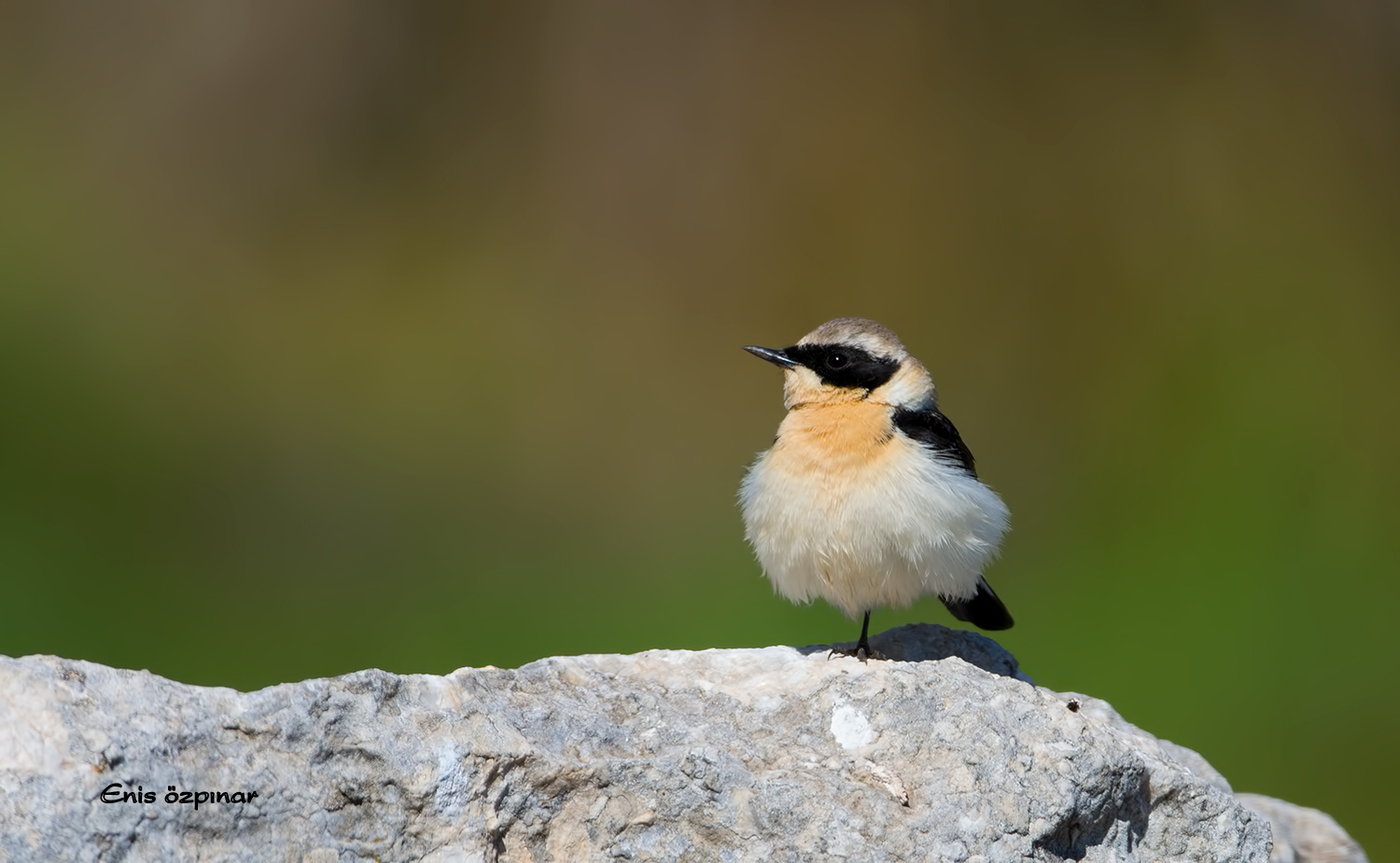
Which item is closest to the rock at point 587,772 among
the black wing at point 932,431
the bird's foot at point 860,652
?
the bird's foot at point 860,652

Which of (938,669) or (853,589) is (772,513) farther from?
(938,669)

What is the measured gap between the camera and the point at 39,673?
377 cm

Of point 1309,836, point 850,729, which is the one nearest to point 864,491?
point 850,729

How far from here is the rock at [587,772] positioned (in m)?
3.66

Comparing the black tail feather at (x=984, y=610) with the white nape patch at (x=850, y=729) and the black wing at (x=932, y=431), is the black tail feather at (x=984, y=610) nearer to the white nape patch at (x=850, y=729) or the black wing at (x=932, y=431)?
the black wing at (x=932, y=431)

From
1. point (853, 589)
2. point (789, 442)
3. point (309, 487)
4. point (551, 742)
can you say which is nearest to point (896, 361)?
point (789, 442)

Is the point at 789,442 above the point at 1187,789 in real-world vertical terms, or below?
above

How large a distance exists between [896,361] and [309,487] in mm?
7501

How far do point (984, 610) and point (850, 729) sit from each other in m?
1.95

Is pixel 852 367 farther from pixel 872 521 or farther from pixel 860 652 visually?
pixel 860 652

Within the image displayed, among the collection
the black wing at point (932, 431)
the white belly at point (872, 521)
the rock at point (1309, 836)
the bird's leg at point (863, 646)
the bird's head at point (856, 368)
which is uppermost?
the bird's head at point (856, 368)

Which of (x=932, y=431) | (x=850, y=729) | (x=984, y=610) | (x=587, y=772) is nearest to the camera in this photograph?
(x=587, y=772)

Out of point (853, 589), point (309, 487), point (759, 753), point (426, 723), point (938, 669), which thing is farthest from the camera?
point (309, 487)

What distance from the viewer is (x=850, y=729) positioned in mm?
4691
